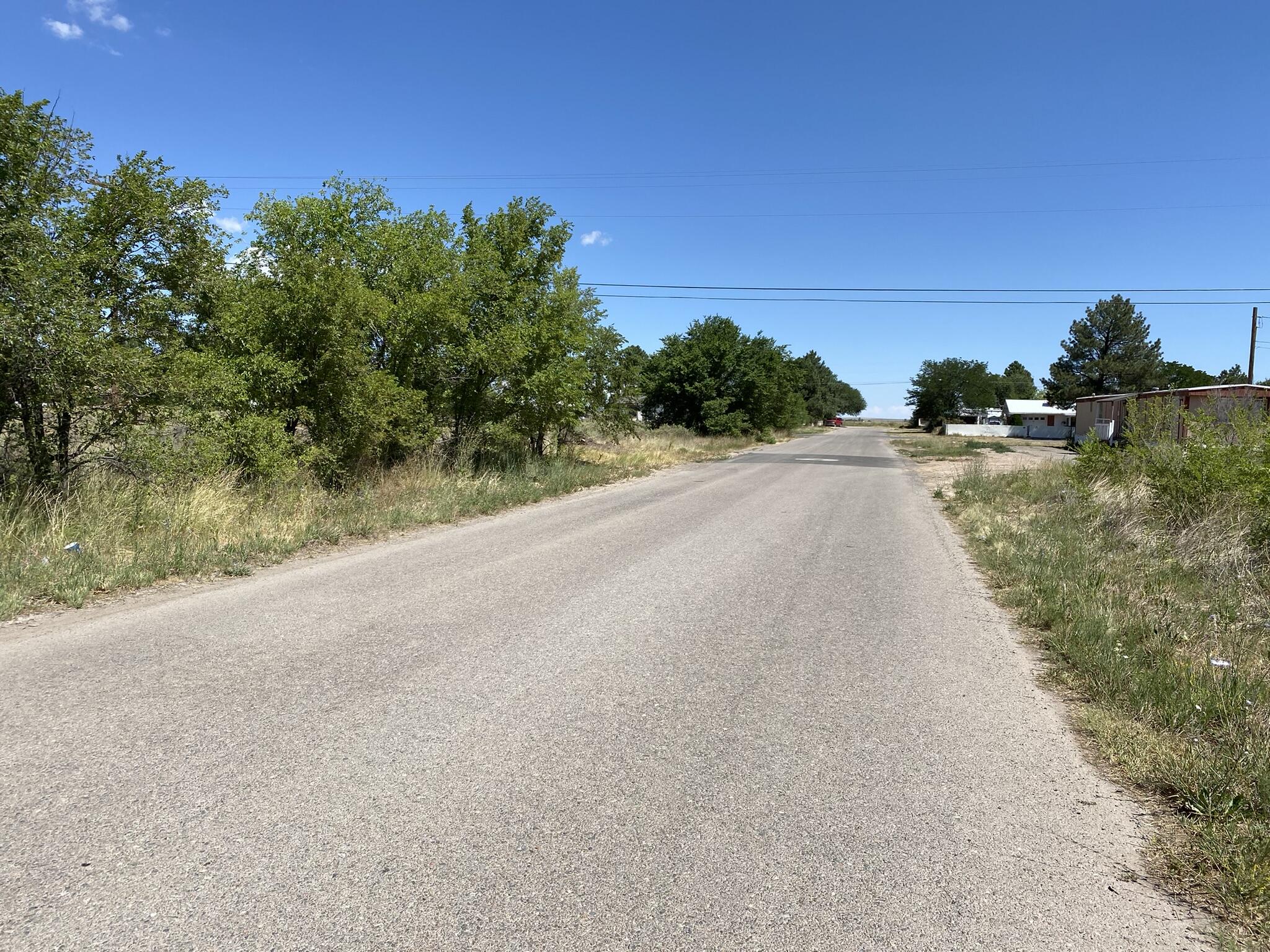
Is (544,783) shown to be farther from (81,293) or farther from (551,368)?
(551,368)

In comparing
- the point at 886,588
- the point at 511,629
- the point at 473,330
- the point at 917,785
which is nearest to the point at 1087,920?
the point at 917,785

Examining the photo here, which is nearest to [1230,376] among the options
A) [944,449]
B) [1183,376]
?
[1183,376]

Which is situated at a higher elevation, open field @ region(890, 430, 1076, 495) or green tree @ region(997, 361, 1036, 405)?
green tree @ region(997, 361, 1036, 405)

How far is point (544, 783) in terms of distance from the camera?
3.16m

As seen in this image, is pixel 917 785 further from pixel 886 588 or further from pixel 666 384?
pixel 666 384

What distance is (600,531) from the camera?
33.9 ft

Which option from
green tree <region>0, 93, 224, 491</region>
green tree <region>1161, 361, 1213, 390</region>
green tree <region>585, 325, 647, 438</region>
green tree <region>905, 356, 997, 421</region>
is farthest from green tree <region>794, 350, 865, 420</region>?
green tree <region>0, 93, 224, 491</region>

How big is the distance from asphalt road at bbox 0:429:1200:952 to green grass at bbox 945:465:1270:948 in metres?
0.23

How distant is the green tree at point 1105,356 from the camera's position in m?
78.2

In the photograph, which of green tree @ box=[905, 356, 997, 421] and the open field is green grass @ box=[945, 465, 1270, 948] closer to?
the open field

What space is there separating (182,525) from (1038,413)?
3419 inches

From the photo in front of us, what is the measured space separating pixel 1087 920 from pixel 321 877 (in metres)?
2.58

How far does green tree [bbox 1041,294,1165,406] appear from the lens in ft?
→ 257

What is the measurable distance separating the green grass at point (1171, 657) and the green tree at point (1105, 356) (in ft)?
266
